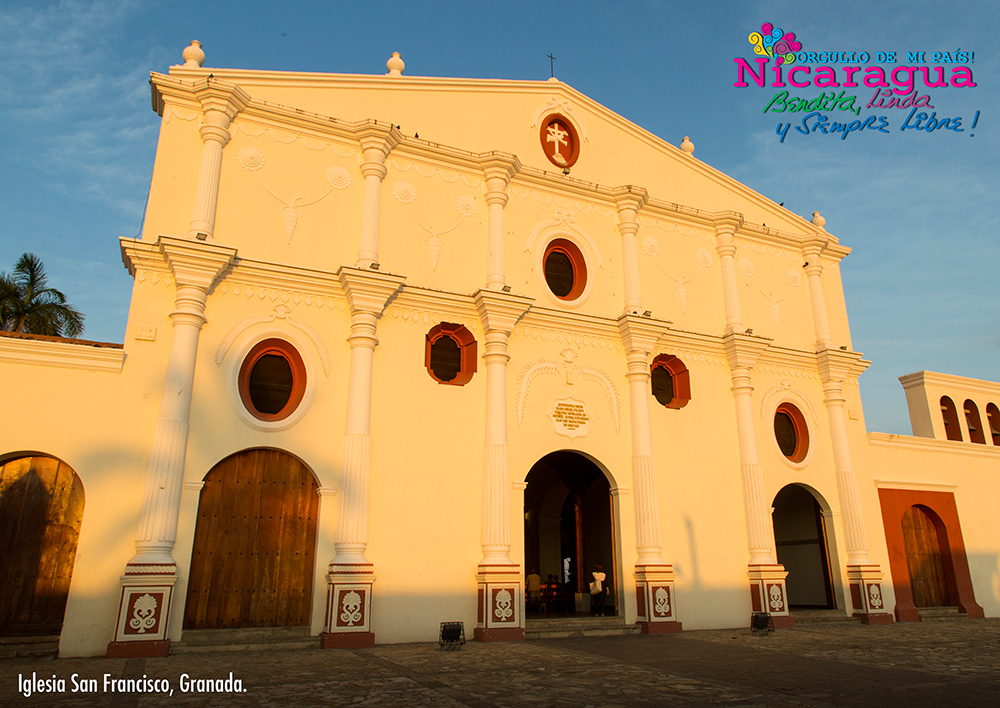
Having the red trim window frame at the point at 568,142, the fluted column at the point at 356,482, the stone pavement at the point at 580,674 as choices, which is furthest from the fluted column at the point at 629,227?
the stone pavement at the point at 580,674

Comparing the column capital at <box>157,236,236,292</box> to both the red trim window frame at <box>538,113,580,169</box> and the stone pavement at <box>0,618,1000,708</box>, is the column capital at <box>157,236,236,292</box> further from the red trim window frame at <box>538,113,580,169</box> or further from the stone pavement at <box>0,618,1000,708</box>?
the red trim window frame at <box>538,113,580,169</box>

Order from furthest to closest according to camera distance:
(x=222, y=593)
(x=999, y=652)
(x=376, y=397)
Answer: (x=376, y=397) < (x=222, y=593) < (x=999, y=652)

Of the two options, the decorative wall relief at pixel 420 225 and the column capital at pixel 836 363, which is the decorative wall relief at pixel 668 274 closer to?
the column capital at pixel 836 363

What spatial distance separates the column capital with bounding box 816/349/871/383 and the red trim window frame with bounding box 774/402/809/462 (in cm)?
133

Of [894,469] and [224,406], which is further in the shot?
[894,469]

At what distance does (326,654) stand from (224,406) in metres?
4.23

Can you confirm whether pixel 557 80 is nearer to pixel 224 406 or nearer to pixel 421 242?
pixel 421 242

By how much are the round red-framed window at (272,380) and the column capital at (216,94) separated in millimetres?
4341

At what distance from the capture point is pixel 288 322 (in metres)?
12.2

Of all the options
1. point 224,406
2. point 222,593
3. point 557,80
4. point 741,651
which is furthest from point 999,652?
point 557,80

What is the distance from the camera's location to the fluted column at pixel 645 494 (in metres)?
13.4

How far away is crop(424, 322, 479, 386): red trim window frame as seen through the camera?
522 inches

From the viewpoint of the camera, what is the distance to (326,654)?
32.4ft

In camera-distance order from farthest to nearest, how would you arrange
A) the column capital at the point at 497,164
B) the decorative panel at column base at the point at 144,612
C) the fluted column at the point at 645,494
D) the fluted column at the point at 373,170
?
the column capital at the point at 497,164, the fluted column at the point at 645,494, the fluted column at the point at 373,170, the decorative panel at column base at the point at 144,612
